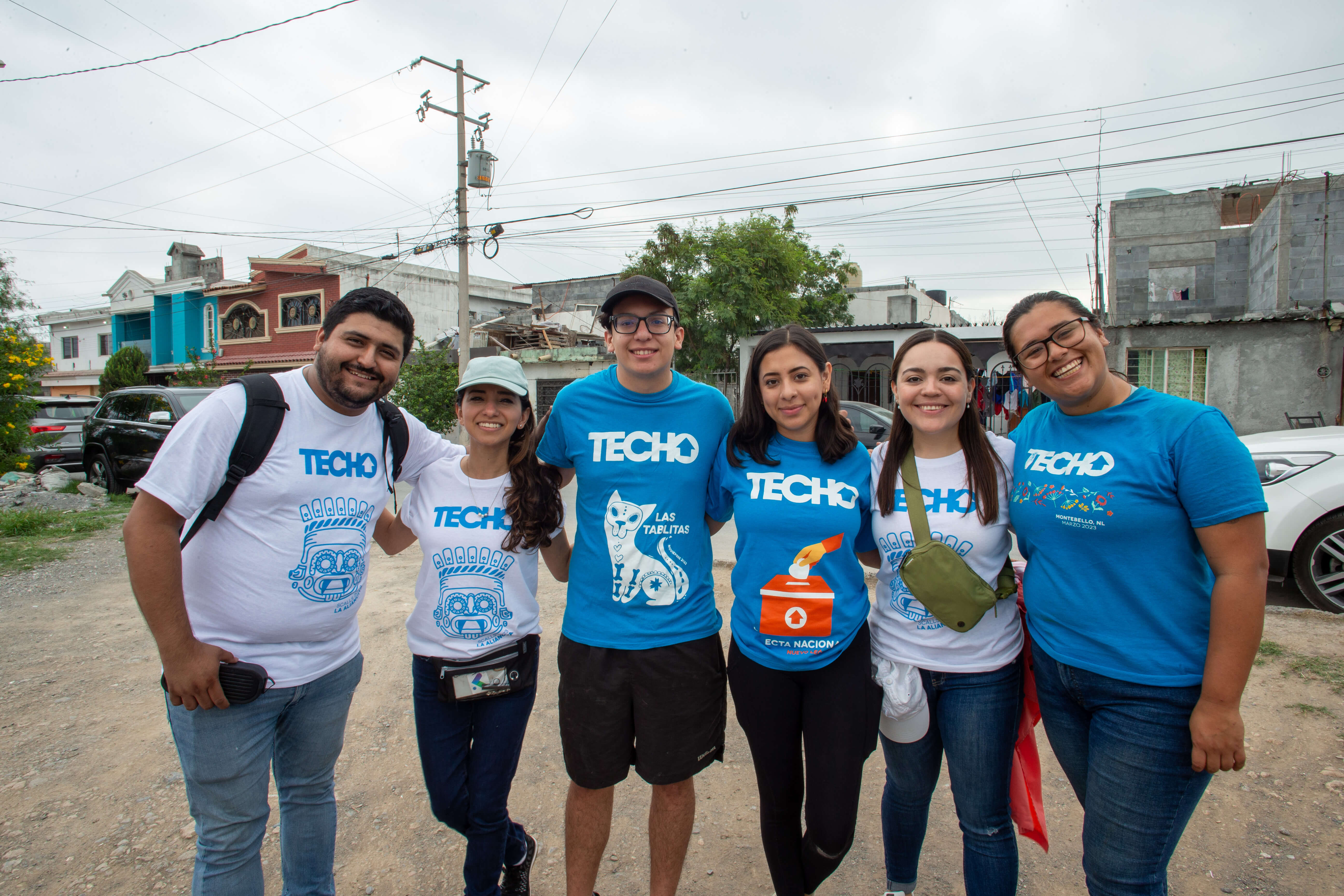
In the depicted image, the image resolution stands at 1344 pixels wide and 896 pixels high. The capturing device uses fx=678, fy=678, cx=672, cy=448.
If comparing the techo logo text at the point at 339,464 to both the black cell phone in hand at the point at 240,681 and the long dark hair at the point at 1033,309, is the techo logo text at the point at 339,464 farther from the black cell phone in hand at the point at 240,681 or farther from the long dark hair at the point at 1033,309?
the long dark hair at the point at 1033,309

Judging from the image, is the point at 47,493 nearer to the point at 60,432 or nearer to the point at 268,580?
the point at 60,432

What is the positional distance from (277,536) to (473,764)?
38.2 inches

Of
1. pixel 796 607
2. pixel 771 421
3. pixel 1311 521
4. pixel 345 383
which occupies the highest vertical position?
pixel 345 383

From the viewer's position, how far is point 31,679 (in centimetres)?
402

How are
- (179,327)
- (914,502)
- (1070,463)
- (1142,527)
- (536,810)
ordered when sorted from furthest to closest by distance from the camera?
(179,327), (536,810), (914,502), (1070,463), (1142,527)

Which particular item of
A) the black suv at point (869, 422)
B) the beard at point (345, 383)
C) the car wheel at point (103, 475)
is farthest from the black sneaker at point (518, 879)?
the car wheel at point (103, 475)

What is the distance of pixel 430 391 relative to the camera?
599 inches

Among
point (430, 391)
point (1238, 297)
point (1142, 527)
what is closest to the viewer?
point (1142, 527)

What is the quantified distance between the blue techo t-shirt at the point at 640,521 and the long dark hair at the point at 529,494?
101mm

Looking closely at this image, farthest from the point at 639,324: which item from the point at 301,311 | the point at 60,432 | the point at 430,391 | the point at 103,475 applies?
the point at 301,311

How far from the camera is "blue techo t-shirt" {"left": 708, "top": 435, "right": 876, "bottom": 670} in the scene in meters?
2.07

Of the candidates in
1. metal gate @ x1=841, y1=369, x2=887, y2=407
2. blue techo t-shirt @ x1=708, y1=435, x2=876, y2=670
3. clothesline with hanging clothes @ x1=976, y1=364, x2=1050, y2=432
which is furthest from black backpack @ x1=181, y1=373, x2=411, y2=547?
metal gate @ x1=841, y1=369, x2=887, y2=407

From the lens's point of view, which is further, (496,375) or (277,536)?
(496,375)

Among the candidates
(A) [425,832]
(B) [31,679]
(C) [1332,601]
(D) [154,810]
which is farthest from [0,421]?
(C) [1332,601]
